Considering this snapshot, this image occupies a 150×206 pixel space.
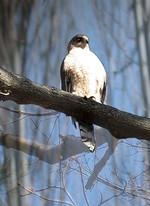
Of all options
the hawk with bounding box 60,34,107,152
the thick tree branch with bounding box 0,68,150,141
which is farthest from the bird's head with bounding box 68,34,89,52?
the thick tree branch with bounding box 0,68,150,141

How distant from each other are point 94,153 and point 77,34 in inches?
9.9

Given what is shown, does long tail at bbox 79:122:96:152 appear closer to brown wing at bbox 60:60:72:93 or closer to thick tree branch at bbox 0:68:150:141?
thick tree branch at bbox 0:68:150:141

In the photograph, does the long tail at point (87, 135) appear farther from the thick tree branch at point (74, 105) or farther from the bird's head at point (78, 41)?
the bird's head at point (78, 41)

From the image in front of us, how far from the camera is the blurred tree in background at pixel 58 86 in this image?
34.2 inches

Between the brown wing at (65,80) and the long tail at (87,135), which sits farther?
the brown wing at (65,80)

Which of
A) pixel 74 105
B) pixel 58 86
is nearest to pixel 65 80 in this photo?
pixel 58 86

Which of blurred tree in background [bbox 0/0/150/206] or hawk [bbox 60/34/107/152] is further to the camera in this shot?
hawk [bbox 60/34/107/152]

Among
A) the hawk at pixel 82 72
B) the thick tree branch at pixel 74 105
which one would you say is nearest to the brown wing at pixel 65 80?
the hawk at pixel 82 72

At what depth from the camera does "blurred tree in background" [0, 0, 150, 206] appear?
0.87 metres

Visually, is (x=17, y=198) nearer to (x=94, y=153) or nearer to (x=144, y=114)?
(x=94, y=153)

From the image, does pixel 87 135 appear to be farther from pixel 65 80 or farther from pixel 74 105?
pixel 65 80

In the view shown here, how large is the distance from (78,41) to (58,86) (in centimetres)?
10

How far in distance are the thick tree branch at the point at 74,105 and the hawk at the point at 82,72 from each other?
3.8 inches

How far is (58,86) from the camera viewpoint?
3.19 feet
